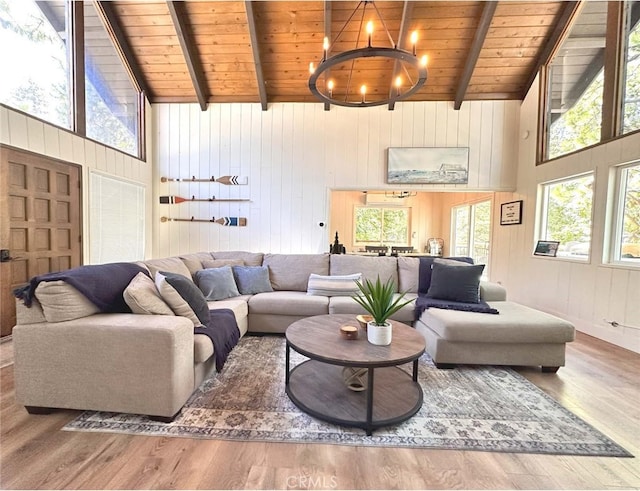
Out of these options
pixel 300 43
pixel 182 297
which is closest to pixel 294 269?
pixel 182 297

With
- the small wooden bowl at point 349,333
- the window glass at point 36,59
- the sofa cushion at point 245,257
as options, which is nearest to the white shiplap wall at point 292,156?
the sofa cushion at point 245,257

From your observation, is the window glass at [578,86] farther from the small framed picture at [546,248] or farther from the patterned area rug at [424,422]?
the patterned area rug at [424,422]

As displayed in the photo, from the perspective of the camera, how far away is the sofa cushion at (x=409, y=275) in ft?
11.5

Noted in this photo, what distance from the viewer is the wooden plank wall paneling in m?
2.78

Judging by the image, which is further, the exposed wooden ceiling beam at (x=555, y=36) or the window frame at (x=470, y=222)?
the window frame at (x=470, y=222)

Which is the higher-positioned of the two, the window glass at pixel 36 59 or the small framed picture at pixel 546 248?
the window glass at pixel 36 59

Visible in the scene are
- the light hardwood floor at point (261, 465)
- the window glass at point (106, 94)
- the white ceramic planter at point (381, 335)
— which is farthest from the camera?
the window glass at point (106, 94)

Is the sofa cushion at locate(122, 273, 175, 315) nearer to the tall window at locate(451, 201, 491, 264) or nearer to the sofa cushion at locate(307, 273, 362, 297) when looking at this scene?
the sofa cushion at locate(307, 273, 362, 297)

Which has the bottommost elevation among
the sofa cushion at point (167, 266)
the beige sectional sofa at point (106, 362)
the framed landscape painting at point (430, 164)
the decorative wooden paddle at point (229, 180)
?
the beige sectional sofa at point (106, 362)

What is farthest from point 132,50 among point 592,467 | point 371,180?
point 592,467

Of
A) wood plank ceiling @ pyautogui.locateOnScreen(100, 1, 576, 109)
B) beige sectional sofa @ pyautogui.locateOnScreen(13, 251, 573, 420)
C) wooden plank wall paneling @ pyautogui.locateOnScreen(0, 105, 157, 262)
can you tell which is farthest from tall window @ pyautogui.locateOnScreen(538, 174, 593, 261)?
wooden plank wall paneling @ pyautogui.locateOnScreen(0, 105, 157, 262)

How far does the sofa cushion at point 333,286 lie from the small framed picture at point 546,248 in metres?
2.77

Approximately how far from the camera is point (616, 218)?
3111 mm

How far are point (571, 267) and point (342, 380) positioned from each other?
3399 mm
